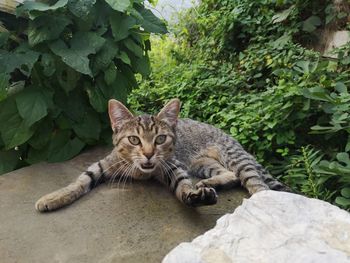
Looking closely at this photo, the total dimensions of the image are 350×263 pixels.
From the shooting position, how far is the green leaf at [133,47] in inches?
137

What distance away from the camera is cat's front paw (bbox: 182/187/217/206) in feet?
8.19

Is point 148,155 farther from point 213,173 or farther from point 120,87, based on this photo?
point 120,87

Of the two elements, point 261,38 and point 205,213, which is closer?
point 205,213

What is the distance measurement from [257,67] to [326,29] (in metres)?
0.99

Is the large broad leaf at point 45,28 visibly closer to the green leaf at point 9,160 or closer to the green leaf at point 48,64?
the green leaf at point 48,64

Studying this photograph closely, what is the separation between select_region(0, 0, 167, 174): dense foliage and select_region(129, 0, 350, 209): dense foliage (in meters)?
1.40

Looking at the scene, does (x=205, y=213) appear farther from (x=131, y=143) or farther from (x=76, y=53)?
(x=76, y=53)

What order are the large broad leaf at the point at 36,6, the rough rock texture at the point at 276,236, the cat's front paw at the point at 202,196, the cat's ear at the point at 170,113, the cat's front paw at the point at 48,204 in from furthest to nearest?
the cat's ear at the point at 170,113 → the large broad leaf at the point at 36,6 → the cat's front paw at the point at 48,204 → the cat's front paw at the point at 202,196 → the rough rock texture at the point at 276,236

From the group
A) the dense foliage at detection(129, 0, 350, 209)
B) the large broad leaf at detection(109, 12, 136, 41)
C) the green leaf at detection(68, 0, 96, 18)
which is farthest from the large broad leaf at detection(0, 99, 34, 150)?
the dense foliage at detection(129, 0, 350, 209)

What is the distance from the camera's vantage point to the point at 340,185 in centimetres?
319

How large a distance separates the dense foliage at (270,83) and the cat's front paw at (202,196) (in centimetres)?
96

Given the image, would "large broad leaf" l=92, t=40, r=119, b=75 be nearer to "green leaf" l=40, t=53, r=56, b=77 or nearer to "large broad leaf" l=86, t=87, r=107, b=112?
"large broad leaf" l=86, t=87, r=107, b=112

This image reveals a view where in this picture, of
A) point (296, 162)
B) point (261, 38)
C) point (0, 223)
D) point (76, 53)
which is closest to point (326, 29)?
point (261, 38)

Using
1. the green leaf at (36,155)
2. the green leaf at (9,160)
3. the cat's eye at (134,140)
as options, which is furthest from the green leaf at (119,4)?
the green leaf at (9,160)
